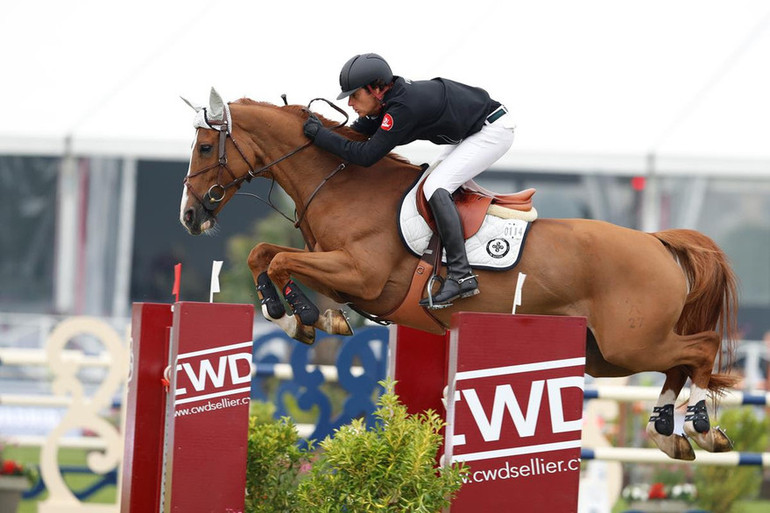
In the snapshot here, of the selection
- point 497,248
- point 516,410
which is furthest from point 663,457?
point 516,410

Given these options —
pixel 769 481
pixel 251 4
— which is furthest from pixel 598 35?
pixel 769 481

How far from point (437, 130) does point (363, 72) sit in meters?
0.36

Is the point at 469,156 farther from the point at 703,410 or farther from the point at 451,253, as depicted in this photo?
the point at 703,410

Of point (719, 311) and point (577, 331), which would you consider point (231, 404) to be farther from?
point (719, 311)

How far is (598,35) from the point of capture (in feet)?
33.9

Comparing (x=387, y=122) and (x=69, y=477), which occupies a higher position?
(x=387, y=122)

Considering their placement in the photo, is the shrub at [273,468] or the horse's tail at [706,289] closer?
the shrub at [273,468]

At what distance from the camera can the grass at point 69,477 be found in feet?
23.2

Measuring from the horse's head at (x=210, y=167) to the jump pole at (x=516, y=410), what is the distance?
1.39 metres

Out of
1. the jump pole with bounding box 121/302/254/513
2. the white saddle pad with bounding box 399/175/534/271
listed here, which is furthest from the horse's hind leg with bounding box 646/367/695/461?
the jump pole with bounding box 121/302/254/513

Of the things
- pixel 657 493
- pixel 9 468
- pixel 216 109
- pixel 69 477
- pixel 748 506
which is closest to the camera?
pixel 216 109

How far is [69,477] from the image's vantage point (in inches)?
338

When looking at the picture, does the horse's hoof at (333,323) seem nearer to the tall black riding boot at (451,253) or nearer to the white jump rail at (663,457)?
the tall black riding boot at (451,253)

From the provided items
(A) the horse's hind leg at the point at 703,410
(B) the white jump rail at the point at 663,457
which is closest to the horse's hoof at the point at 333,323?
(A) the horse's hind leg at the point at 703,410
